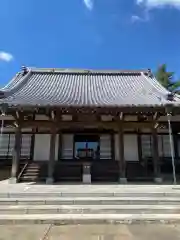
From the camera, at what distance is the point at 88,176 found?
346 inches

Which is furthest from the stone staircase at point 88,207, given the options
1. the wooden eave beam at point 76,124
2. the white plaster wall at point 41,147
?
the white plaster wall at point 41,147

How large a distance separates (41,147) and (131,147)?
4.52 m

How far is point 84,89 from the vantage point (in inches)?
461

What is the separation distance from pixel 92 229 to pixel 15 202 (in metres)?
2.45

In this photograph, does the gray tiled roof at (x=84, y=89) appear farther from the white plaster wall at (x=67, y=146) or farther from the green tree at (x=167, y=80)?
the green tree at (x=167, y=80)

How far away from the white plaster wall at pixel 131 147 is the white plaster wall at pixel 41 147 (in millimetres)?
3920

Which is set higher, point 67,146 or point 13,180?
point 67,146

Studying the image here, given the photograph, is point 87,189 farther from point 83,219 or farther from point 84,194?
point 83,219

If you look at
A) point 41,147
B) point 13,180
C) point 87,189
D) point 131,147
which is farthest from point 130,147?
point 13,180

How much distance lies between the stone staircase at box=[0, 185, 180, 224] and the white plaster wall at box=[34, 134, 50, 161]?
14.9ft

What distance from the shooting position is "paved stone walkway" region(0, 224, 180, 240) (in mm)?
3943

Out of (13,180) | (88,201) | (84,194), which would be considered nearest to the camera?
(88,201)

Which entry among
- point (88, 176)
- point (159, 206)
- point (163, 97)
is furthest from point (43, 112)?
point (159, 206)

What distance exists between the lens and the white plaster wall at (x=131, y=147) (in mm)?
11094
